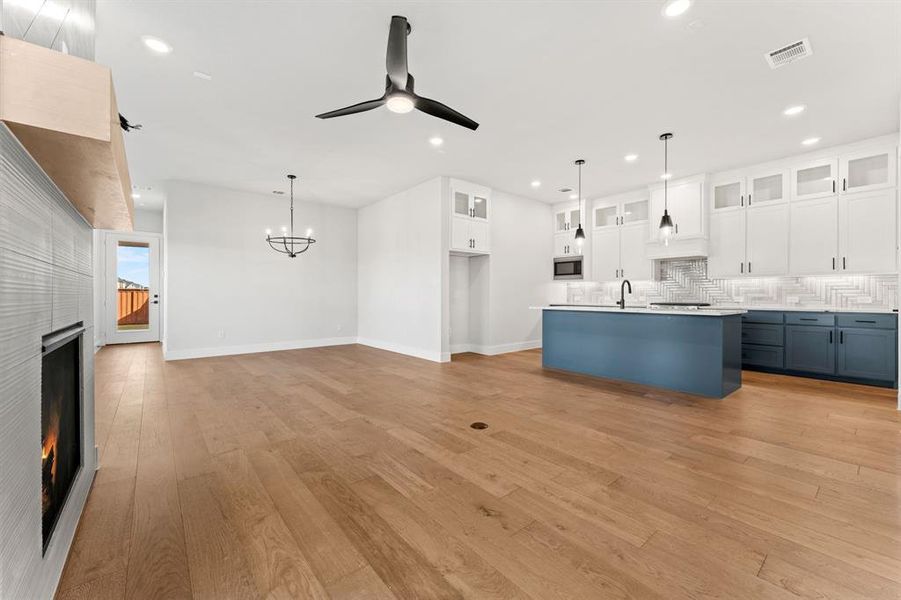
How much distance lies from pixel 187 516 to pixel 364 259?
22.1 ft

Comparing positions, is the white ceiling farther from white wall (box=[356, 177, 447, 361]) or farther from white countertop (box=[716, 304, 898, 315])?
white countertop (box=[716, 304, 898, 315])

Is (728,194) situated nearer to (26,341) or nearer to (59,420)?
(26,341)

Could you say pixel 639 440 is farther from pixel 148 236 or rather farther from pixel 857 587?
pixel 148 236

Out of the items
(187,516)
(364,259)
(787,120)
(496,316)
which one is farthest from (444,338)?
(787,120)

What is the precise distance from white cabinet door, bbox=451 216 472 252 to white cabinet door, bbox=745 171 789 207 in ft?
13.9

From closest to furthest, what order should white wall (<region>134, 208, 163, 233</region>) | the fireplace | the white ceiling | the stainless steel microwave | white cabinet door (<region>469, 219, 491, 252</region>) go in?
1. the fireplace
2. the white ceiling
3. white cabinet door (<region>469, 219, 491, 252</region>)
4. the stainless steel microwave
5. white wall (<region>134, 208, 163, 233</region>)

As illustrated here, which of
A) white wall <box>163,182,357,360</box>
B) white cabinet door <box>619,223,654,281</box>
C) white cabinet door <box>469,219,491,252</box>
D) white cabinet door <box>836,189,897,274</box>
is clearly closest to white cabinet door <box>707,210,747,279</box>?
white cabinet door <box>619,223,654,281</box>

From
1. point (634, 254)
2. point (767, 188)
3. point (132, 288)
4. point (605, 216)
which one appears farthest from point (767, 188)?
point (132, 288)

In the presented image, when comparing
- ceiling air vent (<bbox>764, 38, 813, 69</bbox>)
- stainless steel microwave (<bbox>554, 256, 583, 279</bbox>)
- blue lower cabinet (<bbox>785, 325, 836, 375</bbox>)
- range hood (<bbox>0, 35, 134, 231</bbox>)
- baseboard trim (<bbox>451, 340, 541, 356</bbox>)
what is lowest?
baseboard trim (<bbox>451, 340, 541, 356</bbox>)

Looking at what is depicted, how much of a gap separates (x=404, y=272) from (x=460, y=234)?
4.41 ft

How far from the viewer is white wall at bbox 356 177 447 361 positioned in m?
6.30

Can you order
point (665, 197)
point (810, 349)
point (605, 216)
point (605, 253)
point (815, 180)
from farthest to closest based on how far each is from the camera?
1. point (605, 216)
2. point (605, 253)
3. point (665, 197)
4. point (815, 180)
5. point (810, 349)

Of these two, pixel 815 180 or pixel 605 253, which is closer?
pixel 815 180

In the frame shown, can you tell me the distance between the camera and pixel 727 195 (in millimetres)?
5820
